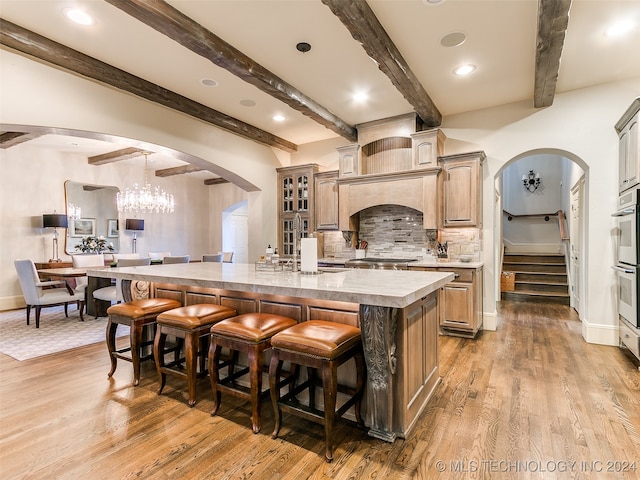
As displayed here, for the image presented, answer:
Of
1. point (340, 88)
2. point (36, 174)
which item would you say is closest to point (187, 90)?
point (340, 88)

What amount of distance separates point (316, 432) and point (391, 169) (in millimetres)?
4112

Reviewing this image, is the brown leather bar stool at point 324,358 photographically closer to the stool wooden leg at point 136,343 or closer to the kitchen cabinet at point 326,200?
the stool wooden leg at point 136,343

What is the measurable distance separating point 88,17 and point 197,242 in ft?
23.1

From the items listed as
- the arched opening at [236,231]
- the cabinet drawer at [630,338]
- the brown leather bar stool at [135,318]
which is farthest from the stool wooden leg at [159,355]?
the arched opening at [236,231]

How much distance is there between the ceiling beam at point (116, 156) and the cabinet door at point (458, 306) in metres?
5.75

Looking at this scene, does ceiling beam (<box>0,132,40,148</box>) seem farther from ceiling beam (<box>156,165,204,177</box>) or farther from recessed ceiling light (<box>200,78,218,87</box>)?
recessed ceiling light (<box>200,78,218,87</box>)

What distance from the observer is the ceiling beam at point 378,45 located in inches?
96.1

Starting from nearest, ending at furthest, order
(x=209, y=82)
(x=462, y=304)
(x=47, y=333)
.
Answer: (x=209, y=82) → (x=462, y=304) → (x=47, y=333)

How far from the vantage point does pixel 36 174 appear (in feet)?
20.9

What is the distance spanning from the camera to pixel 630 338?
3301mm

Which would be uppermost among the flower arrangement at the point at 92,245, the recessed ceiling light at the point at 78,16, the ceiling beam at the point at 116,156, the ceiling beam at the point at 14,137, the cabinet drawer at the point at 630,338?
the recessed ceiling light at the point at 78,16

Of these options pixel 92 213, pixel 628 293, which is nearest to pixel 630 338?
pixel 628 293

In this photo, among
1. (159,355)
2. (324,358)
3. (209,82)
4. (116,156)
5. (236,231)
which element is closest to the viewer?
(324,358)

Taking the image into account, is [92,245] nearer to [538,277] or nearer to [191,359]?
[191,359]
